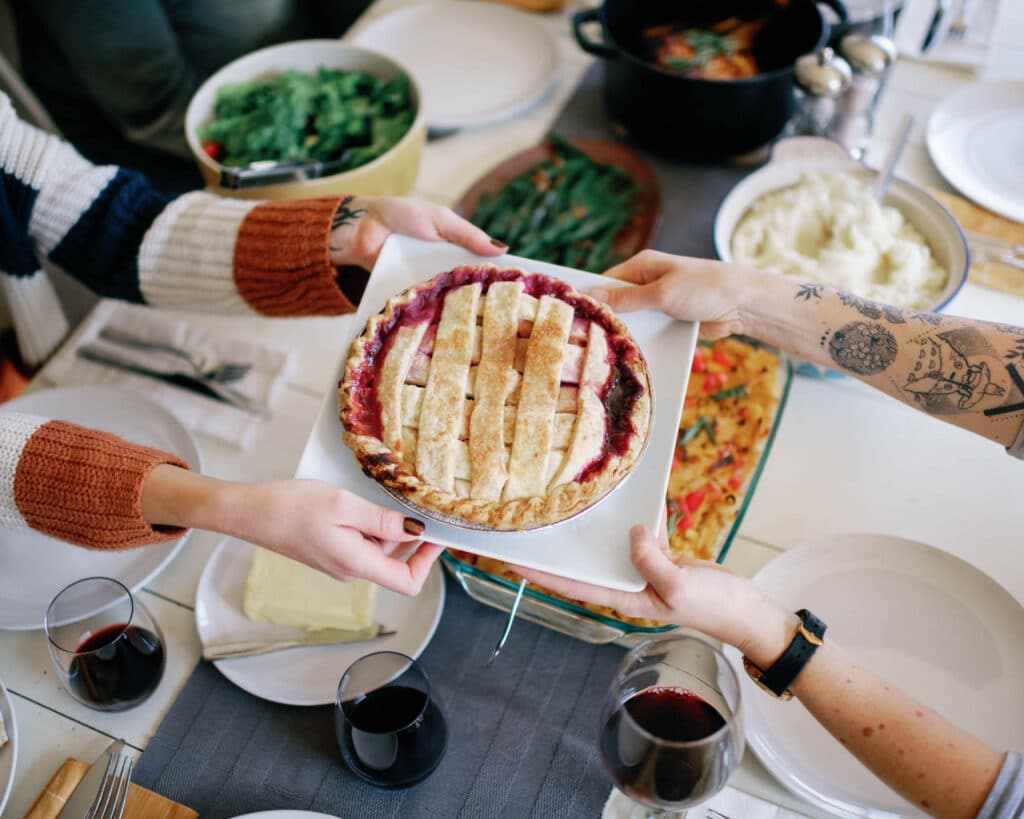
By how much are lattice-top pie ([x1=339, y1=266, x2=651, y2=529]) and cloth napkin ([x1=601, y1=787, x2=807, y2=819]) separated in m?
0.46

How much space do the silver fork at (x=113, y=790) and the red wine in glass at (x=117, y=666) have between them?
0.39 feet

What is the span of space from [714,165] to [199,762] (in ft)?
6.18

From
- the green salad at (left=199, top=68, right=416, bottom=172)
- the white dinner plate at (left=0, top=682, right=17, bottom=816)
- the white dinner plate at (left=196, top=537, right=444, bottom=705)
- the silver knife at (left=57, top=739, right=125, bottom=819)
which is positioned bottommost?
the white dinner plate at (left=0, top=682, right=17, bottom=816)

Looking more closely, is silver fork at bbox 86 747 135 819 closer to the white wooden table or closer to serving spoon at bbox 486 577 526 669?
the white wooden table

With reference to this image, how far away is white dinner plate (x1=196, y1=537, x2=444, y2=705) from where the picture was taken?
1.40 m

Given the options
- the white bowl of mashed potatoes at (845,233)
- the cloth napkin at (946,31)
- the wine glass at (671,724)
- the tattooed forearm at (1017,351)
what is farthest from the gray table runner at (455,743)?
the cloth napkin at (946,31)

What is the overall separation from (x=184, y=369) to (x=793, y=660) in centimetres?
139

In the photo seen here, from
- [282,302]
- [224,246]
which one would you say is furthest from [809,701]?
[224,246]

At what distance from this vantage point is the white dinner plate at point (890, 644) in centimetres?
130

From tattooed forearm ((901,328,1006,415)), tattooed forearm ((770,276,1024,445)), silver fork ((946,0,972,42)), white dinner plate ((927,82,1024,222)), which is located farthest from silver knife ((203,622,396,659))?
silver fork ((946,0,972,42))

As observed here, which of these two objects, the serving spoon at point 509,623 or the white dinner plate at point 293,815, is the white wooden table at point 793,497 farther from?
the serving spoon at point 509,623

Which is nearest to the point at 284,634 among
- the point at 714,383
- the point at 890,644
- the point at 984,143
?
the point at 714,383

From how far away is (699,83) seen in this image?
2008 millimetres

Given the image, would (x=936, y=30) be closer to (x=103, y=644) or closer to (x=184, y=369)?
(x=184, y=369)
